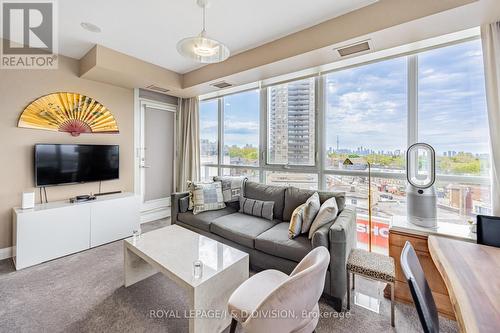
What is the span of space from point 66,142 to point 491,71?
5.09 metres

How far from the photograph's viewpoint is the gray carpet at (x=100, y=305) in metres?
1.65

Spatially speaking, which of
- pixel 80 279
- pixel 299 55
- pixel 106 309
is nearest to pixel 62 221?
pixel 80 279

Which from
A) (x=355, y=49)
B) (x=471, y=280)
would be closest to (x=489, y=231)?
(x=471, y=280)

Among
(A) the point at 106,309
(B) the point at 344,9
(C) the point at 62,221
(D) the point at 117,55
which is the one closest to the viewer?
(A) the point at 106,309

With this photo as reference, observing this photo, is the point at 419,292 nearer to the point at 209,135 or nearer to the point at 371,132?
the point at 371,132

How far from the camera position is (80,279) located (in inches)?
89.7

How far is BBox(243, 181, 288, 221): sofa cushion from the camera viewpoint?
2.89m

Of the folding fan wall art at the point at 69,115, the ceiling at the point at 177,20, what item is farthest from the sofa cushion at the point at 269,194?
the folding fan wall art at the point at 69,115

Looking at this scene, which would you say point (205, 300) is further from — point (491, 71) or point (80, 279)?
point (491, 71)

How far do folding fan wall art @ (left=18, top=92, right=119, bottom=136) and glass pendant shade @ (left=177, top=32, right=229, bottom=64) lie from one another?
253 cm

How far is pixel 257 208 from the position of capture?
297 cm

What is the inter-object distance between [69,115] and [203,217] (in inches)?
100

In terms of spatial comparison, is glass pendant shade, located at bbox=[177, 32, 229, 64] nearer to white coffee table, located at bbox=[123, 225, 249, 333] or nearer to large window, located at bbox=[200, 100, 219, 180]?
white coffee table, located at bbox=[123, 225, 249, 333]

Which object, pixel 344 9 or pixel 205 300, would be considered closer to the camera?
pixel 205 300
